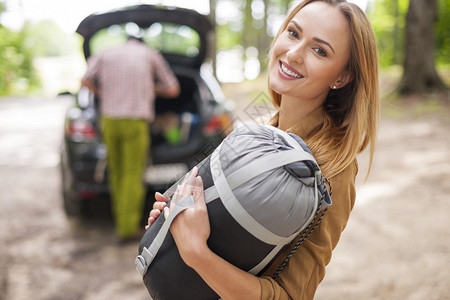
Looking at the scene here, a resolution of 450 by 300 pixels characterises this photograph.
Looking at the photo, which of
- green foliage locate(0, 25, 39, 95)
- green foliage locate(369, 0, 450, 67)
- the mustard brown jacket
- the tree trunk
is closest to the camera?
the mustard brown jacket

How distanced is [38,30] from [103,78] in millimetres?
36809

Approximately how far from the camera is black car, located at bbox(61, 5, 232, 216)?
3688 mm

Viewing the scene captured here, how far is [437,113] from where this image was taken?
25.8ft

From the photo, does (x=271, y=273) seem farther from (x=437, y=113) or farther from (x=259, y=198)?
(x=437, y=113)

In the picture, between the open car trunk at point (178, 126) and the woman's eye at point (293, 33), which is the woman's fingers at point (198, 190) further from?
the open car trunk at point (178, 126)

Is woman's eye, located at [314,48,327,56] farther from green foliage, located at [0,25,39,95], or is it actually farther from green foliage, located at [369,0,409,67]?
green foliage, located at [0,25,39,95]

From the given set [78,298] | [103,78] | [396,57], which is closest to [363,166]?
[103,78]

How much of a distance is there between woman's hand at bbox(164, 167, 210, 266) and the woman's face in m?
0.47

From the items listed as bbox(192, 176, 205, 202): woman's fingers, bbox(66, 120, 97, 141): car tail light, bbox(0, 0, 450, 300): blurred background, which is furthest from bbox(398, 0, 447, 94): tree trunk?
bbox(192, 176, 205, 202): woman's fingers

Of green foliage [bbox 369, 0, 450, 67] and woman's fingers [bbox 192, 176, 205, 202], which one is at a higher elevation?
woman's fingers [bbox 192, 176, 205, 202]

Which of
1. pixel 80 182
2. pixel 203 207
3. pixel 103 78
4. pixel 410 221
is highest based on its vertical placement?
pixel 203 207

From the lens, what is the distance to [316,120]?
4.42 feet

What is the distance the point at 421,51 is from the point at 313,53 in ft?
30.6

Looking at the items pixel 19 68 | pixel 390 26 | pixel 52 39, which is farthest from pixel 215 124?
pixel 52 39
